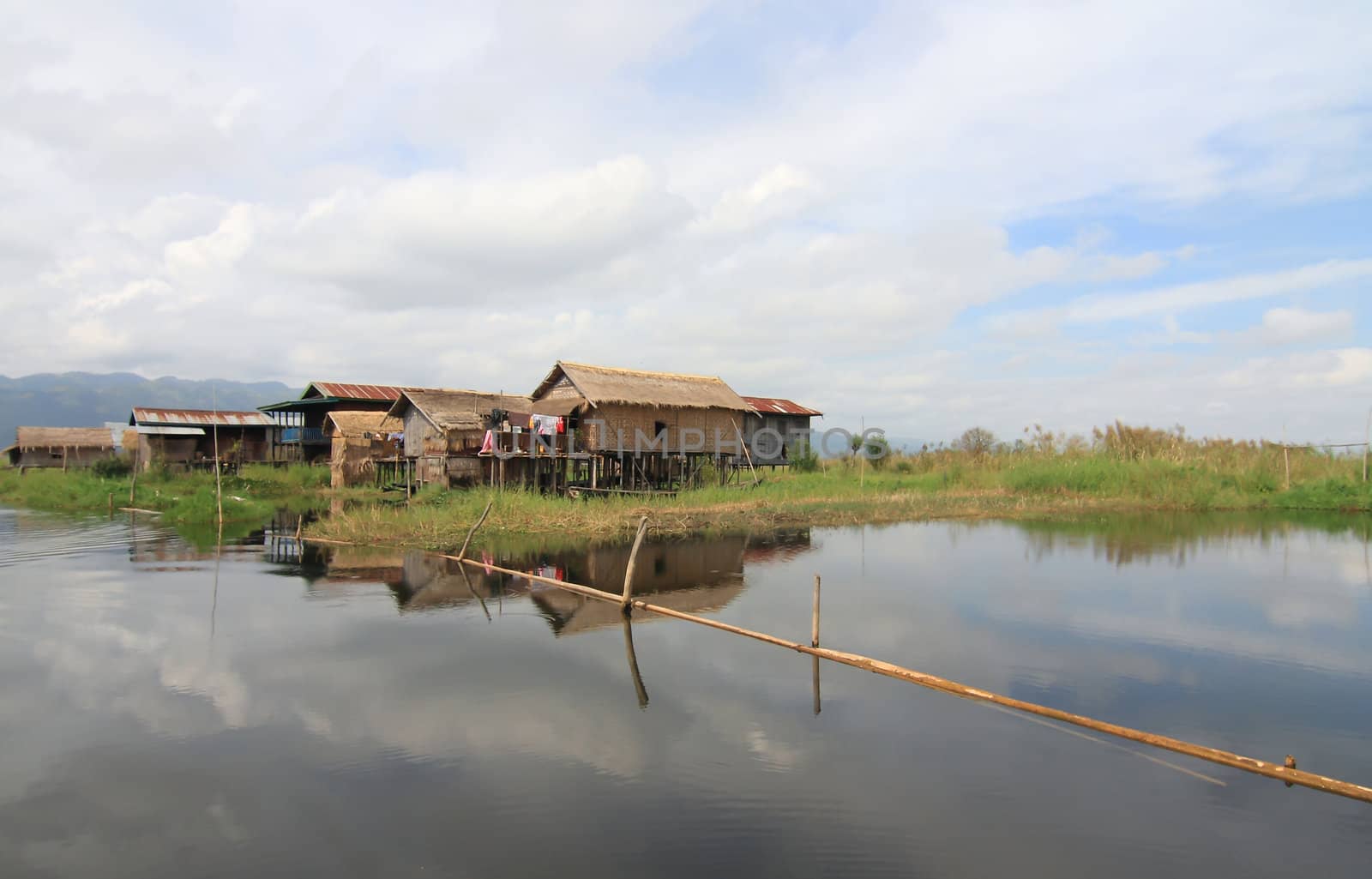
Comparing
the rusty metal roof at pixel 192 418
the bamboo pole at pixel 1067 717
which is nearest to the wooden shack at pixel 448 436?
the rusty metal roof at pixel 192 418

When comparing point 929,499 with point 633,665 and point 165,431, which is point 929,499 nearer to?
point 633,665

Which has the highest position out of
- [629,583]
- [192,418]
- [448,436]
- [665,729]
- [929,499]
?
[192,418]

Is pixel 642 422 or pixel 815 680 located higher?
pixel 642 422

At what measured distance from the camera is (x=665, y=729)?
620 centimetres

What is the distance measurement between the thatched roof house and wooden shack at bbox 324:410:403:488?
8.37 meters

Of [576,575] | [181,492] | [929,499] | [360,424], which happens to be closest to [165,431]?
[360,424]

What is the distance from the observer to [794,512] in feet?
61.9

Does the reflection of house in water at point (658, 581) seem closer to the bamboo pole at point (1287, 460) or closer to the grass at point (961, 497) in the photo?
the grass at point (961, 497)

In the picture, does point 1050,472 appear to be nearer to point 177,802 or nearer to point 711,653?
point 711,653

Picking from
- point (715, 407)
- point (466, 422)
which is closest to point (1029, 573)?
point (715, 407)

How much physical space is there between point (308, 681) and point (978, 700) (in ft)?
19.2

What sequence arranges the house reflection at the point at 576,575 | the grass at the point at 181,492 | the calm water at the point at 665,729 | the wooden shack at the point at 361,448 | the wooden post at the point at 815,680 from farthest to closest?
the wooden shack at the point at 361,448 < the grass at the point at 181,492 < the house reflection at the point at 576,575 < the wooden post at the point at 815,680 < the calm water at the point at 665,729

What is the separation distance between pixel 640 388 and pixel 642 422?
99 cm

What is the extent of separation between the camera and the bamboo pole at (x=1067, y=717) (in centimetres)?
492
